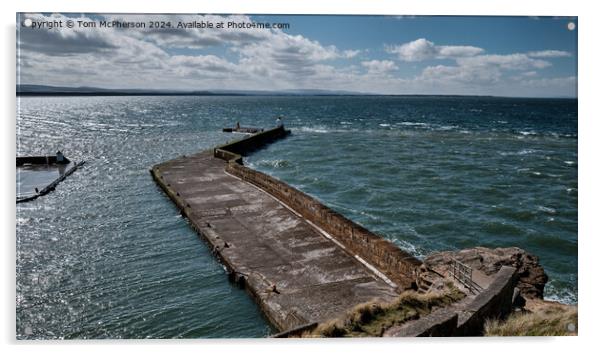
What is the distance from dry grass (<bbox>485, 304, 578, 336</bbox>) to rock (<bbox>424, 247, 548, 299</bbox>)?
44.7 inches

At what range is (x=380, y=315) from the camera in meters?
8.80

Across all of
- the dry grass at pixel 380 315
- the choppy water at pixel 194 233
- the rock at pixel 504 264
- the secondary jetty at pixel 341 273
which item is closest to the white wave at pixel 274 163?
the choppy water at pixel 194 233

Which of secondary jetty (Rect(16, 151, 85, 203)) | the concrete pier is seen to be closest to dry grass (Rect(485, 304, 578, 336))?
the concrete pier

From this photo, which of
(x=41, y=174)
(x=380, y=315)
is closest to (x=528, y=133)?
(x=41, y=174)

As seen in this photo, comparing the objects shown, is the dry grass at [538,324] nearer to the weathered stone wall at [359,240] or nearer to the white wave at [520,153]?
the weathered stone wall at [359,240]

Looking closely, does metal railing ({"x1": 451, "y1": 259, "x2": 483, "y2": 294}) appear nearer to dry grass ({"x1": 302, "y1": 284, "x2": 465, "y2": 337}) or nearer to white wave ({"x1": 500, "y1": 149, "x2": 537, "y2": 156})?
dry grass ({"x1": 302, "y1": 284, "x2": 465, "y2": 337})

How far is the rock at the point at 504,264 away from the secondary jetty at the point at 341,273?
0.07ft

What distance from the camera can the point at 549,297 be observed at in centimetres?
1346

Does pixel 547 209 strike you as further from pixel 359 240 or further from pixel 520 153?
pixel 520 153

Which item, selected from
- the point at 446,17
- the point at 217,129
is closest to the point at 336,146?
the point at 217,129

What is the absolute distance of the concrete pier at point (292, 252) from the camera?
1115 centimetres

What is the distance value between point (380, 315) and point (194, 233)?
1034cm

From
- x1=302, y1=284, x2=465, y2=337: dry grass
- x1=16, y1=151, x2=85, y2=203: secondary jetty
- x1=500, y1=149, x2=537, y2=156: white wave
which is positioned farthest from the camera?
x1=500, y1=149, x2=537, y2=156: white wave

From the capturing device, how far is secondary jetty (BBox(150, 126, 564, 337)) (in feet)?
27.9
